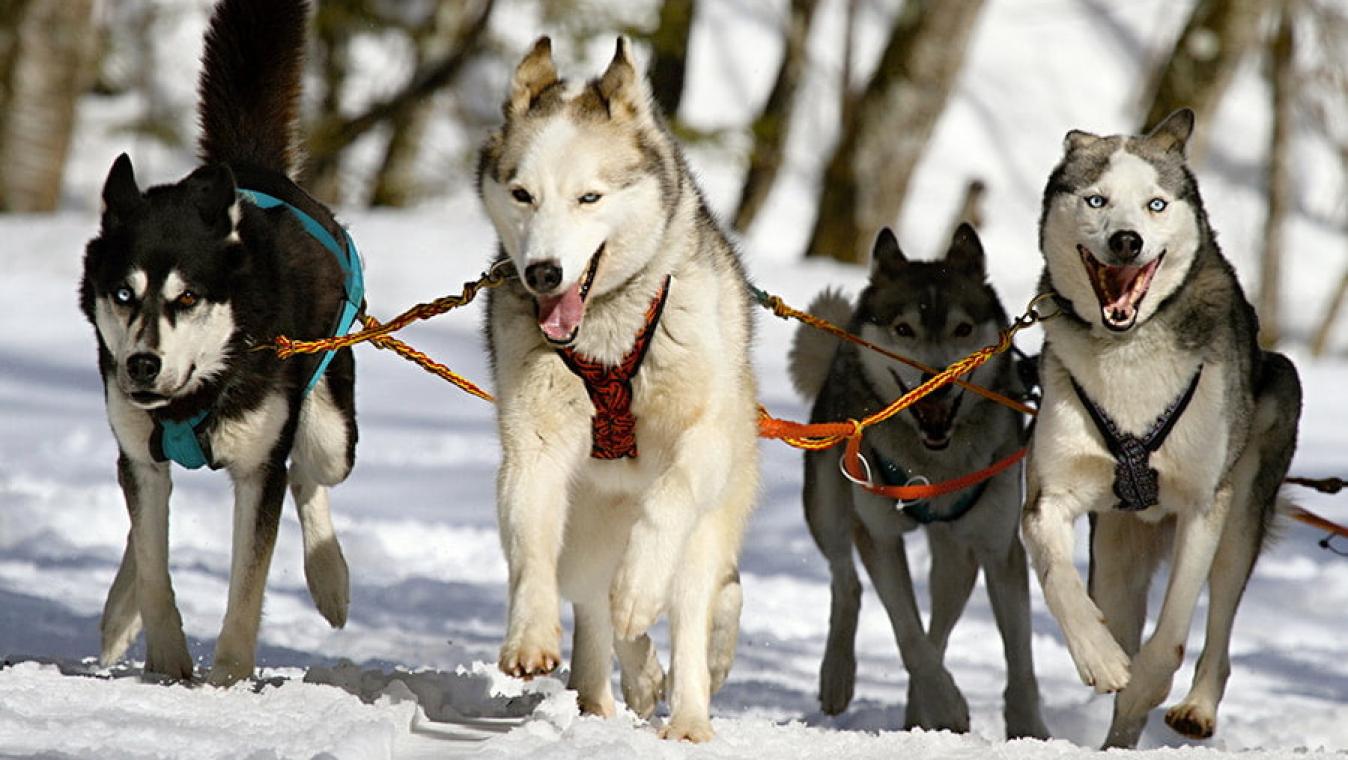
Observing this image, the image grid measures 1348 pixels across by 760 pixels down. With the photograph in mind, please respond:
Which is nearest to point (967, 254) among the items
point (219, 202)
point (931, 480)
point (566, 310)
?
point (931, 480)

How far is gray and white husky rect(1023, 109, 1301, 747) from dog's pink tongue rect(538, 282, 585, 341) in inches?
54.4

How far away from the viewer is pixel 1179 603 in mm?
4605

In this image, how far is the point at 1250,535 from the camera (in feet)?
15.9

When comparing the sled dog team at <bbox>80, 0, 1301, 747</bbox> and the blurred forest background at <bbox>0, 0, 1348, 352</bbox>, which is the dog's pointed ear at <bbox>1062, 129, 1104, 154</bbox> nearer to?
the sled dog team at <bbox>80, 0, 1301, 747</bbox>

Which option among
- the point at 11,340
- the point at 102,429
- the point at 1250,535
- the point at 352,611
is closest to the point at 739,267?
the point at 1250,535

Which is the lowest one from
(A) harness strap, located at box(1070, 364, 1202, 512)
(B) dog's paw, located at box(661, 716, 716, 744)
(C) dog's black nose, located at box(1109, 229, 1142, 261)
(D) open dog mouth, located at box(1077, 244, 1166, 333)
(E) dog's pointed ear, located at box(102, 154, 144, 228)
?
(B) dog's paw, located at box(661, 716, 716, 744)

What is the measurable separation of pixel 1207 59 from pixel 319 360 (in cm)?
994

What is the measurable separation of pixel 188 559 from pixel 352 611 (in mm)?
920

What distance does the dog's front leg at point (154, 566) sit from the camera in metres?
4.52

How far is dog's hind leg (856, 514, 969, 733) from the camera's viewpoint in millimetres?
5328

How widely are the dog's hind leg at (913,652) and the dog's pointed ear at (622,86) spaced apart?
2026 mm

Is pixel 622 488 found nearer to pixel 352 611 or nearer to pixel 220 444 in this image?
pixel 220 444

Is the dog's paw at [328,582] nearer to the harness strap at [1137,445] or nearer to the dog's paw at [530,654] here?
the dog's paw at [530,654]

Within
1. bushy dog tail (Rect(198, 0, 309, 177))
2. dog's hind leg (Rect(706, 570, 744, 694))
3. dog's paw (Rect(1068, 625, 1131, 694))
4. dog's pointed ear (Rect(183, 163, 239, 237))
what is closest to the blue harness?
dog's pointed ear (Rect(183, 163, 239, 237))
